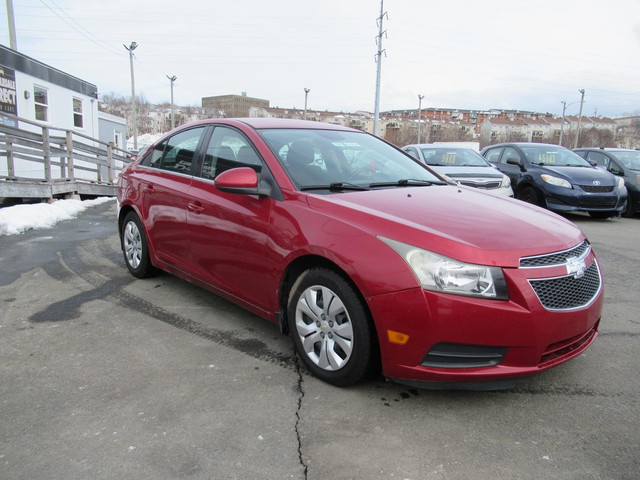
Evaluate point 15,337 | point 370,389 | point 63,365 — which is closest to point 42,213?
point 15,337

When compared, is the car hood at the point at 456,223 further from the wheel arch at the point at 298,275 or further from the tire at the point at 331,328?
the tire at the point at 331,328

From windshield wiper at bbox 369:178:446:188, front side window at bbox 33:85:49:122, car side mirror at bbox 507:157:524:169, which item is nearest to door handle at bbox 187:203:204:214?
windshield wiper at bbox 369:178:446:188

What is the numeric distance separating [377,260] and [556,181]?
8.19m

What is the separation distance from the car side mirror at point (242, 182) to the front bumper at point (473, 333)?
1.14 metres

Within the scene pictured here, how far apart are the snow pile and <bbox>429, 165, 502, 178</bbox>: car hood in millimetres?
6920

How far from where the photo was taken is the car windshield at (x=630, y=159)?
437 inches

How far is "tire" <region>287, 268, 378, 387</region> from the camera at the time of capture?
2.64m

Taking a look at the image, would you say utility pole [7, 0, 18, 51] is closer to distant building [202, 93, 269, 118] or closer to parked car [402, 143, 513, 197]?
parked car [402, 143, 513, 197]

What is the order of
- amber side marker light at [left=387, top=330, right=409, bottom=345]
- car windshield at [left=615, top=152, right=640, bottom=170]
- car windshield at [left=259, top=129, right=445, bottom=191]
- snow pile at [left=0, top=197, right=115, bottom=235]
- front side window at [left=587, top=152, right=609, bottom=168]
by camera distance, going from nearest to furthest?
amber side marker light at [left=387, top=330, right=409, bottom=345]
car windshield at [left=259, top=129, right=445, bottom=191]
snow pile at [left=0, top=197, right=115, bottom=235]
car windshield at [left=615, top=152, right=640, bottom=170]
front side window at [left=587, top=152, right=609, bottom=168]

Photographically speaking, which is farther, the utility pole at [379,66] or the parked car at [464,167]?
the utility pole at [379,66]

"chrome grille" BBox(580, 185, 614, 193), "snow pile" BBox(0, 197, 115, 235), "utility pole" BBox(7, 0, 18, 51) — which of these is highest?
"utility pole" BBox(7, 0, 18, 51)

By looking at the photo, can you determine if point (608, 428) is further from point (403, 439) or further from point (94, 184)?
point (94, 184)

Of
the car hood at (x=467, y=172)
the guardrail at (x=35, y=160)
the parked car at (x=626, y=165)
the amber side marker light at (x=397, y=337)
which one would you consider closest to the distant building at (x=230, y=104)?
the guardrail at (x=35, y=160)

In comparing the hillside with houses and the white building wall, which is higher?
the hillside with houses
